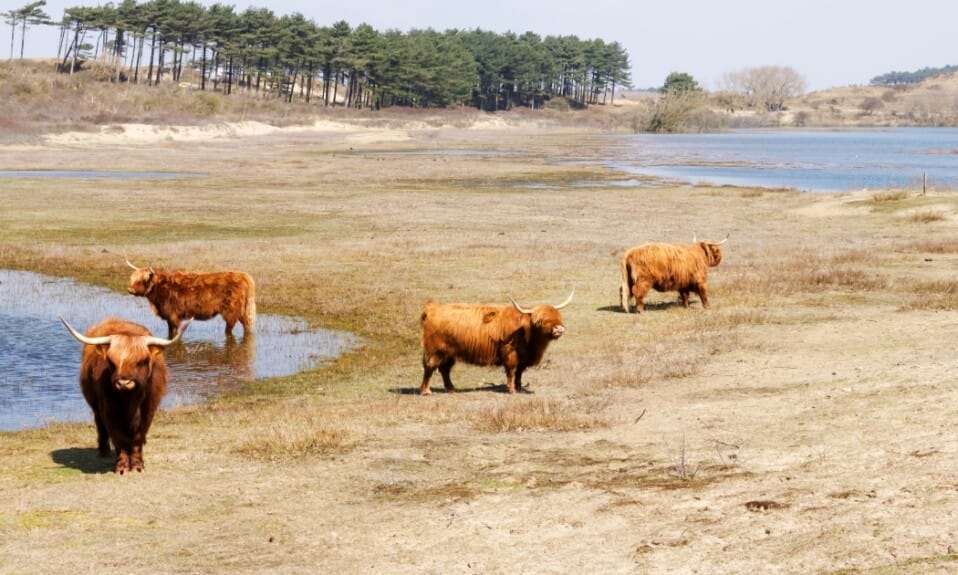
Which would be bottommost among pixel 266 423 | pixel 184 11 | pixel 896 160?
pixel 266 423

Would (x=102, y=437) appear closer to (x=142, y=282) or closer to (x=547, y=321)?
(x=547, y=321)

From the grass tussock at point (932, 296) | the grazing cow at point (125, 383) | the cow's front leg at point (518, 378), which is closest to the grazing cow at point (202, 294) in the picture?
the cow's front leg at point (518, 378)

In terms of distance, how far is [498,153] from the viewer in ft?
286

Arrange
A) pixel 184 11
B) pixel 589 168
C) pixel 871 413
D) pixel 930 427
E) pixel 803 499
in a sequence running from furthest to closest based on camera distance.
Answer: pixel 184 11, pixel 589 168, pixel 871 413, pixel 930 427, pixel 803 499

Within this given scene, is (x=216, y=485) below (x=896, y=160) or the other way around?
below

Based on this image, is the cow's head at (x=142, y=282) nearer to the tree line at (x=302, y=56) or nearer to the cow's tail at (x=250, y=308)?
the cow's tail at (x=250, y=308)

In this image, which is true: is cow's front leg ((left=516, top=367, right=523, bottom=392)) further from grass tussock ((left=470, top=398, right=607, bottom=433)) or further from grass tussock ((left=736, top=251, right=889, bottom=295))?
grass tussock ((left=736, top=251, right=889, bottom=295))

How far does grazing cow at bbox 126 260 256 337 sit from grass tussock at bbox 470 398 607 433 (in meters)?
7.54

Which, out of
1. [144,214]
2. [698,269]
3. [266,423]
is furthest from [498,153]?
[266,423]

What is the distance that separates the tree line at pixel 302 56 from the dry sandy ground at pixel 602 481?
380 feet

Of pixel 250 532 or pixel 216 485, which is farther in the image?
pixel 216 485

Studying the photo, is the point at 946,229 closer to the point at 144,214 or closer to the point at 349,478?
the point at 144,214

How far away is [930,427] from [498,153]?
77.3m

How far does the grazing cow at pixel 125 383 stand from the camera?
36.6 ft
